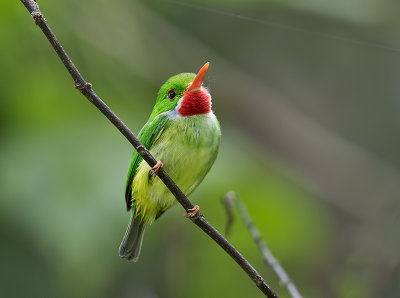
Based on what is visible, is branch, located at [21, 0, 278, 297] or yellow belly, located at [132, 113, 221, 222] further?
yellow belly, located at [132, 113, 221, 222]

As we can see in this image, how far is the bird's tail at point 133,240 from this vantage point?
2.89m

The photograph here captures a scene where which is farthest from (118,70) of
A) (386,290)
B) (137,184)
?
(386,290)

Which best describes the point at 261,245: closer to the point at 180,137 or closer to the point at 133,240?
the point at 180,137

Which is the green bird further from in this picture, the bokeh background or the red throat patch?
the bokeh background

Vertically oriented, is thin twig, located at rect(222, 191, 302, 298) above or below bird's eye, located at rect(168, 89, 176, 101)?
below

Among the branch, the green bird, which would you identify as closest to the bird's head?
the green bird

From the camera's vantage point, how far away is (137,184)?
2.70 meters

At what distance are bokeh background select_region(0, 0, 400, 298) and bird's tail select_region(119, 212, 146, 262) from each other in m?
0.07

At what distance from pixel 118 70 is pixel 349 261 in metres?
1.93

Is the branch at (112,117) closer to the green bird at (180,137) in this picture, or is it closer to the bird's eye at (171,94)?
the green bird at (180,137)

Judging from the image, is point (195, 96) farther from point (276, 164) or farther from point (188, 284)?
point (276, 164)

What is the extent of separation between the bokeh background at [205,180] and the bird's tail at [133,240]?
0.07m

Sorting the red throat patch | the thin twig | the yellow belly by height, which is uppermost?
the red throat patch

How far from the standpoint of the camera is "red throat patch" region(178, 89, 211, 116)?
2.56 m
